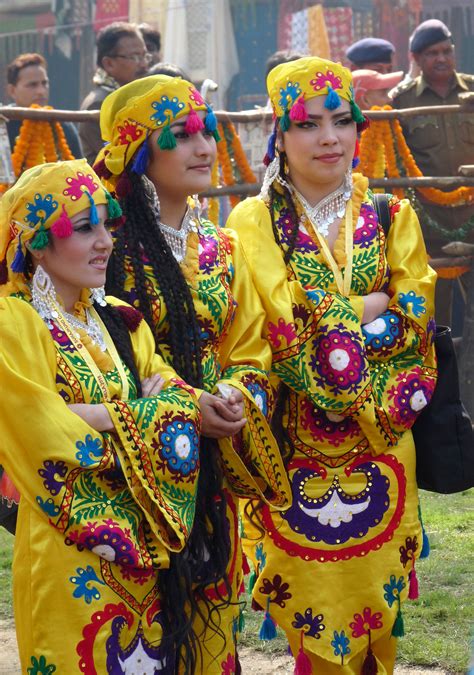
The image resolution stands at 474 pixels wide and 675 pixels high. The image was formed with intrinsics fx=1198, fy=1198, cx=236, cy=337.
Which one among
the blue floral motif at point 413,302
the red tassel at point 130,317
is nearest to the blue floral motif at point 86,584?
the red tassel at point 130,317

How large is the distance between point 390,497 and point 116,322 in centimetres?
124

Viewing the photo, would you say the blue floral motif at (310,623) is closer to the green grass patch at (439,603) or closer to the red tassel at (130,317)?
the green grass patch at (439,603)

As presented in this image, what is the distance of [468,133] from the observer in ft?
26.8

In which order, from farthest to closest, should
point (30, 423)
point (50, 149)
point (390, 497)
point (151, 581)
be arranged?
1. point (50, 149)
2. point (390, 497)
3. point (151, 581)
4. point (30, 423)

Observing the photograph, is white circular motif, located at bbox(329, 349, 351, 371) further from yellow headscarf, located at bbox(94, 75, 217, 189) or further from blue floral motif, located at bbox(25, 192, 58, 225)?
blue floral motif, located at bbox(25, 192, 58, 225)

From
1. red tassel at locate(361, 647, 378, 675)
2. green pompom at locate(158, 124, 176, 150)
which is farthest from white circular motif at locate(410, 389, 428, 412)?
green pompom at locate(158, 124, 176, 150)

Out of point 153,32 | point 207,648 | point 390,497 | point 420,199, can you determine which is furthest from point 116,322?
point 153,32

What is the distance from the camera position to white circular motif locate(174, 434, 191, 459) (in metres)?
3.19

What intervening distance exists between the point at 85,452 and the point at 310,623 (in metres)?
1.36

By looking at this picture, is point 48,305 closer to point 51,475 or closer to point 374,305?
point 51,475

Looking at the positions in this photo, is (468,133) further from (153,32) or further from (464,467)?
(464,467)

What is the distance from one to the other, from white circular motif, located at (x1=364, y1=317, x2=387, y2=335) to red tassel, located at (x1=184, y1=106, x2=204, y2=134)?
0.88 meters

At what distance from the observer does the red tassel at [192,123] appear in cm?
370

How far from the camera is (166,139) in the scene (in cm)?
366
